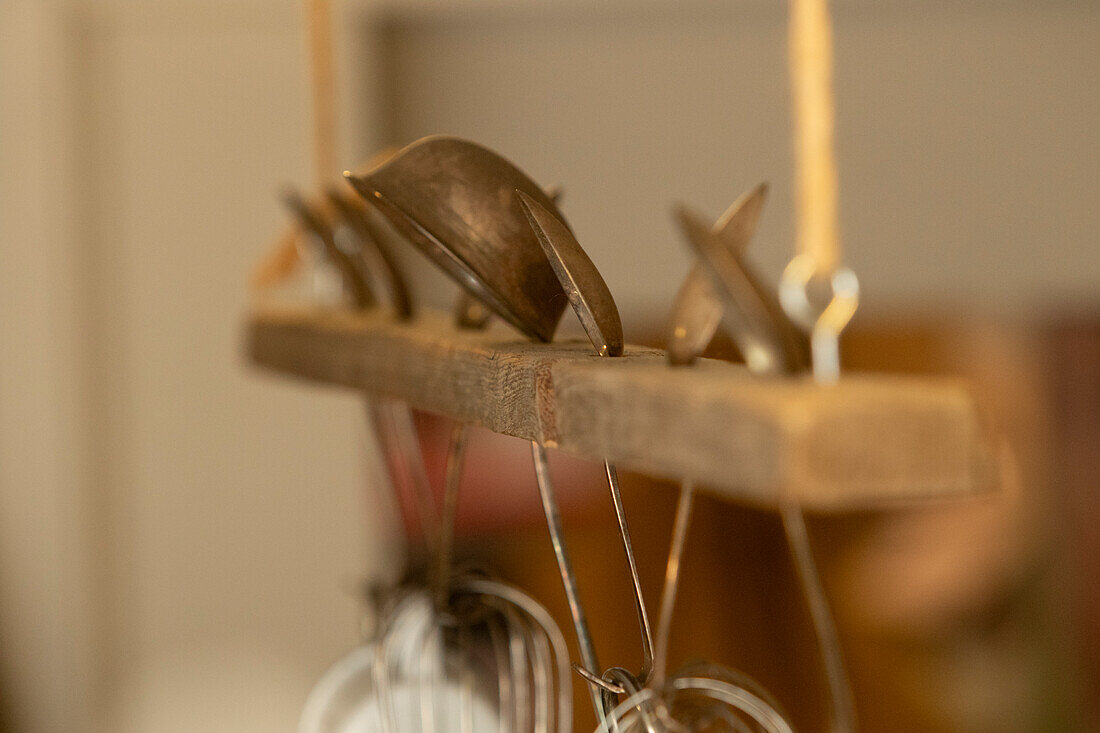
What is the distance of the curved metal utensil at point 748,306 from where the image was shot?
0.19 metres

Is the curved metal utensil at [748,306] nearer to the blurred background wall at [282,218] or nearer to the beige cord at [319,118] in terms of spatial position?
the beige cord at [319,118]

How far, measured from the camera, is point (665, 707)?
0.27 metres

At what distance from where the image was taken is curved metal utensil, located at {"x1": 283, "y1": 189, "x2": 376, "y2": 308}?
1.33ft

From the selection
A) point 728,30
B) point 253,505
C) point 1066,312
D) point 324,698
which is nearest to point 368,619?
point 324,698

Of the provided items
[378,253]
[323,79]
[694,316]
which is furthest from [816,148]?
[323,79]

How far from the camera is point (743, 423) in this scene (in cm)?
18

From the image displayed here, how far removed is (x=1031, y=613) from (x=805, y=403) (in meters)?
1.56

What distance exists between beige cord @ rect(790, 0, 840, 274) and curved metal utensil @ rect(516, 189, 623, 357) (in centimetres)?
5

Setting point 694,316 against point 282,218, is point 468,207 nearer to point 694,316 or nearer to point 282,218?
point 694,316

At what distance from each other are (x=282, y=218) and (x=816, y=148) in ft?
3.85

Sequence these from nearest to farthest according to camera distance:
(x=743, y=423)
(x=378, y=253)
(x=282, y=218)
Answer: (x=743, y=423)
(x=378, y=253)
(x=282, y=218)

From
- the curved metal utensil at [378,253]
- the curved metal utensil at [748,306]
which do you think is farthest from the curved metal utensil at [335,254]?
the curved metal utensil at [748,306]

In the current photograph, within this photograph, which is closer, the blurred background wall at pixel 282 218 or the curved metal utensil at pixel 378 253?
the curved metal utensil at pixel 378 253

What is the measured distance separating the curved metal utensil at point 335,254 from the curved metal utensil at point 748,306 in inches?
9.4
